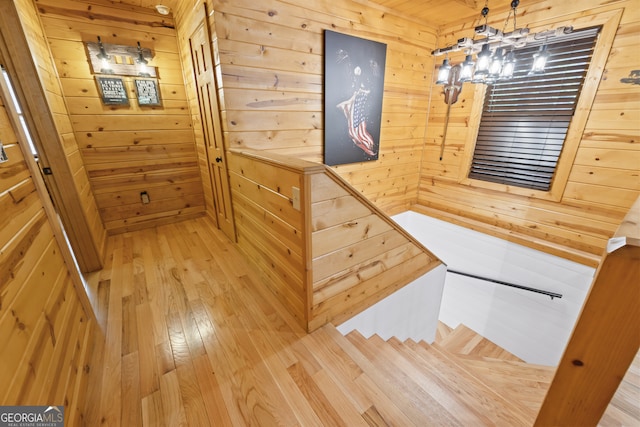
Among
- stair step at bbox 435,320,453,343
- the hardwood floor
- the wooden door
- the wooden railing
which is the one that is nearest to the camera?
the hardwood floor

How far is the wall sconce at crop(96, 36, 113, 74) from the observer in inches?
97.9

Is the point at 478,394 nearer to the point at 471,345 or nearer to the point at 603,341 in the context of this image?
the point at 603,341

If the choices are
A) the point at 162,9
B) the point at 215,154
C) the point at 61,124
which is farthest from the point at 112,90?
the point at 215,154

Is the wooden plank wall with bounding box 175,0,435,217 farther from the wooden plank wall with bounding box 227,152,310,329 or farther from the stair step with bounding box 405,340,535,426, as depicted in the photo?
the stair step with bounding box 405,340,535,426

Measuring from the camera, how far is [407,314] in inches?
96.3

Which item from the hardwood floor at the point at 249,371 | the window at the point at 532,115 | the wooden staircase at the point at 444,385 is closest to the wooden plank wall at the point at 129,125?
the hardwood floor at the point at 249,371

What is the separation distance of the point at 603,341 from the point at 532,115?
286 centimetres

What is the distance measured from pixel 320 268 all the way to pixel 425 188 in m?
2.94

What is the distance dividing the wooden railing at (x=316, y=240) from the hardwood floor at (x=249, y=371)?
22 cm

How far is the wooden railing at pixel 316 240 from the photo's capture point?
4.65 ft

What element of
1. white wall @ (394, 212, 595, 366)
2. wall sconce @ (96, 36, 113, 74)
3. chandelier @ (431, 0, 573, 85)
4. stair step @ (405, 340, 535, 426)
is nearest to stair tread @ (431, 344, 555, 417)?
stair step @ (405, 340, 535, 426)

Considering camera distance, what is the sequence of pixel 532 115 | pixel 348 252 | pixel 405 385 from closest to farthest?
pixel 405 385
pixel 348 252
pixel 532 115

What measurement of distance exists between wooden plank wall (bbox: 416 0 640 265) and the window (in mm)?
133

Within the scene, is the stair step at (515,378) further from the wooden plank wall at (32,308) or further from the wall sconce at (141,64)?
the wall sconce at (141,64)
